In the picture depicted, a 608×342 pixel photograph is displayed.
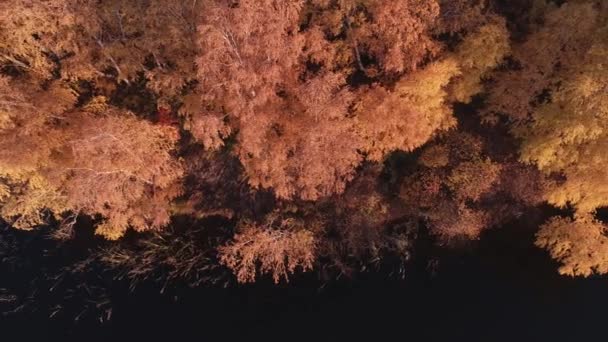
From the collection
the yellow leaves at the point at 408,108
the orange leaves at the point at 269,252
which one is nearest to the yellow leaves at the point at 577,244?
the yellow leaves at the point at 408,108

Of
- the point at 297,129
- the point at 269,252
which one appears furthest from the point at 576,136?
the point at 269,252

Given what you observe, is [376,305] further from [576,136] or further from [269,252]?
[576,136]

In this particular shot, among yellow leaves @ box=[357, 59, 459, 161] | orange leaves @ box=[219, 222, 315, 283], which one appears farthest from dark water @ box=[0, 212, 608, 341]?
yellow leaves @ box=[357, 59, 459, 161]

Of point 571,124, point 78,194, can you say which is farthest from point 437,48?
point 78,194

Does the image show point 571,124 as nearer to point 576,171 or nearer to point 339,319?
point 576,171

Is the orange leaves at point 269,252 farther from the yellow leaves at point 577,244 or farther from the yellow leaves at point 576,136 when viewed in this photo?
the yellow leaves at point 577,244
